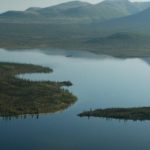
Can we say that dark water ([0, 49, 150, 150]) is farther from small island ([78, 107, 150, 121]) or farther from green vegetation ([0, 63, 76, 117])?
green vegetation ([0, 63, 76, 117])

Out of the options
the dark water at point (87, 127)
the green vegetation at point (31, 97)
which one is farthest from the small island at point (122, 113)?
the green vegetation at point (31, 97)

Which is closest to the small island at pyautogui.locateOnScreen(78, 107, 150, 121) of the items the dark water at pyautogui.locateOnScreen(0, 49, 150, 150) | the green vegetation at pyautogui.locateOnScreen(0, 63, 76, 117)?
the dark water at pyautogui.locateOnScreen(0, 49, 150, 150)

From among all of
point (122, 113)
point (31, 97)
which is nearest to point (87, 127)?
point (122, 113)

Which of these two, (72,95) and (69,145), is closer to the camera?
(69,145)

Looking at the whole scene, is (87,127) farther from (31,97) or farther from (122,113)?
(31,97)

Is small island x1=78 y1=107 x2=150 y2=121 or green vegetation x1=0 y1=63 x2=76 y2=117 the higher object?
green vegetation x1=0 y1=63 x2=76 y2=117

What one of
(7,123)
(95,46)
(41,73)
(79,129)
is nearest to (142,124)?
(79,129)

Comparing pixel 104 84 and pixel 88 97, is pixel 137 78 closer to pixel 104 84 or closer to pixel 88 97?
pixel 104 84
